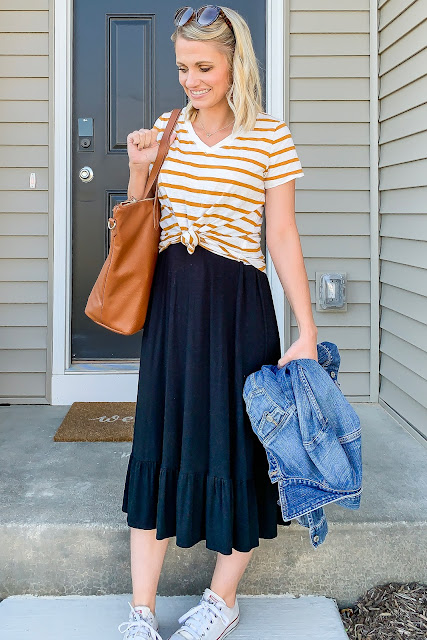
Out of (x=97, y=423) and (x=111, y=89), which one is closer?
(x=97, y=423)

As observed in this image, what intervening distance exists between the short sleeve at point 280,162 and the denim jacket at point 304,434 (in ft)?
1.38

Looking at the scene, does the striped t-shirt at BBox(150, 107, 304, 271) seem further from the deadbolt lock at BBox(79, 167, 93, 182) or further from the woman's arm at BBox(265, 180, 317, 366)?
the deadbolt lock at BBox(79, 167, 93, 182)

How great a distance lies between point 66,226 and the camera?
132 inches

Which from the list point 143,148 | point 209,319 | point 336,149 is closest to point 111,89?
point 336,149

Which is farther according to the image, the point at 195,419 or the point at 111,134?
the point at 111,134

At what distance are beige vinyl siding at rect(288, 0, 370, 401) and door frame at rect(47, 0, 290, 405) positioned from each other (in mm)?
68

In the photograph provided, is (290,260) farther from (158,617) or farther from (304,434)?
(158,617)

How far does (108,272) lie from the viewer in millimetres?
1622

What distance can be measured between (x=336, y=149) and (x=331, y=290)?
2.16 feet

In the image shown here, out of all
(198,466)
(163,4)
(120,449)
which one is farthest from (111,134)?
(198,466)

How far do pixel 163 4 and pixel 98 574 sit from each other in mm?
2628

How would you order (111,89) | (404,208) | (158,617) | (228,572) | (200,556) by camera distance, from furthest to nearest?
(111,89) → (404,208) → (200,556) → (158,617) → (228,572)

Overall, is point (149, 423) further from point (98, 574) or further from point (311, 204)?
point (311, 204)

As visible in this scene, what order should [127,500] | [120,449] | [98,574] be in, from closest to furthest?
[127,500], [98,574], [120,449]
